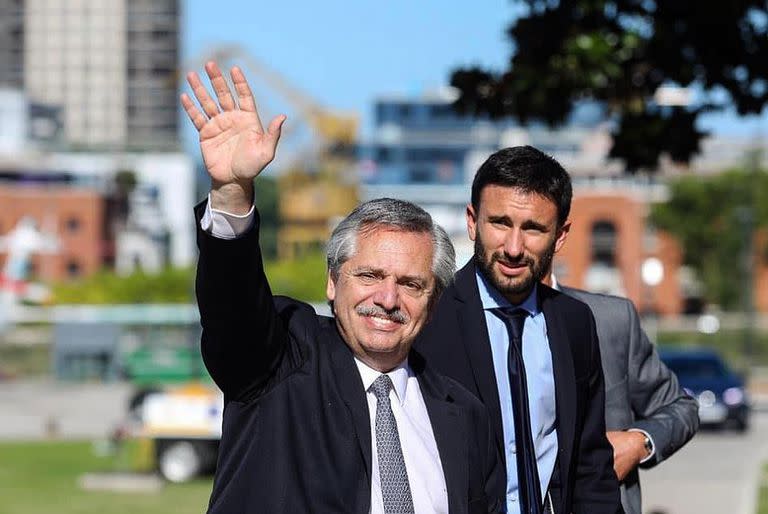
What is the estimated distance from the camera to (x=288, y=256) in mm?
144375

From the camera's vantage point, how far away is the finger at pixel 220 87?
4.08 meters

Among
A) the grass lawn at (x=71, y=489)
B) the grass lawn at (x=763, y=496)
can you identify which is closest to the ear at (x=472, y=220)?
the grass lawn at (x=763, y=496)

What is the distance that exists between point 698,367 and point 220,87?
31.4 meters

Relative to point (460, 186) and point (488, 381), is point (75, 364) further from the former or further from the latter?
point (460, 186)

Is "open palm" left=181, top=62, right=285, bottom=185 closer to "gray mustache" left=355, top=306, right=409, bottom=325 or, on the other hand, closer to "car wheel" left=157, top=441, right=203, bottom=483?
"gray mustache" left=355, top=306, right=409, bottom=325

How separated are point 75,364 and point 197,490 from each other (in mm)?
45923

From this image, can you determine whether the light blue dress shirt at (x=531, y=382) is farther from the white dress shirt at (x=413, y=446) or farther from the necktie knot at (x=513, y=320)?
the white dress shirt at (x=413, y=446)

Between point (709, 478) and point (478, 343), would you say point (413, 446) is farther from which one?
point (709, 478)

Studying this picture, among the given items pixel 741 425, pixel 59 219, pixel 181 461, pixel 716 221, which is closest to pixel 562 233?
pixel 181 461

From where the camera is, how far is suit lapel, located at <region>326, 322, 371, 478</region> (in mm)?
4082

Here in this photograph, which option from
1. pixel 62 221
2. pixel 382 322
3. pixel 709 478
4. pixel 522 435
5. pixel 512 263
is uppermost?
pixel 512 263

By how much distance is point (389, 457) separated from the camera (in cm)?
412

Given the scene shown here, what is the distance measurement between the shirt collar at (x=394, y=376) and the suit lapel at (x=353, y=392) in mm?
29

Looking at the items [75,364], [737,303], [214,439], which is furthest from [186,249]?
[214,439]
